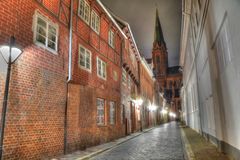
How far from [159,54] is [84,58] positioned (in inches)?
3390

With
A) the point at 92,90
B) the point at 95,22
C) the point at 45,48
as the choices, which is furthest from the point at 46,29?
the point at 95,22

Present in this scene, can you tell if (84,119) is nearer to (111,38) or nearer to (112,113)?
(112,113)

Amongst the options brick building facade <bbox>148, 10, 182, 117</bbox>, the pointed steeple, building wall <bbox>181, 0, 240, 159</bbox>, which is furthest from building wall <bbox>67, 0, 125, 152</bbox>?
the pointed steeple

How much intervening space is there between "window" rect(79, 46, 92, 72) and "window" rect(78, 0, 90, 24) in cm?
189

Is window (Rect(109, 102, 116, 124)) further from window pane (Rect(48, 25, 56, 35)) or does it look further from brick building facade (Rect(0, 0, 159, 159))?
window pane (Rect(48, 25, 56, 35))

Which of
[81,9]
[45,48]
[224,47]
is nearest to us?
[224,47]

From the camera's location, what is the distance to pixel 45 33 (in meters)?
9.24

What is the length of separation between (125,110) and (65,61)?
403 inches

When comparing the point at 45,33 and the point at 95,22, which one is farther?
the point at 95,22

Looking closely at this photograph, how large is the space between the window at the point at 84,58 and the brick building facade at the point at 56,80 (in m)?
0.01

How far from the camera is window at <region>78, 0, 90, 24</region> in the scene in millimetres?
12567

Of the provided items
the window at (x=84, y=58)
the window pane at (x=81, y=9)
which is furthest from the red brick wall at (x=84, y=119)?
the window pane at (x=81, y=9)

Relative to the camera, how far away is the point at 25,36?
8031 millimetres

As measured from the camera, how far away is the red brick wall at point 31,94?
23.7 feet
